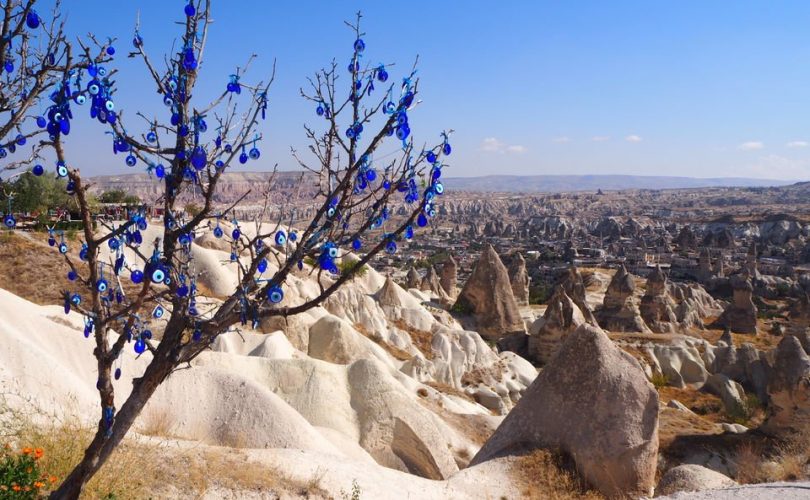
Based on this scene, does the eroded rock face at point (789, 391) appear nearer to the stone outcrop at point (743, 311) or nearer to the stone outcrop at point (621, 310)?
the stone outcrop at point (621, 310)

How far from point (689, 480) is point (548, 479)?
2.18 meters

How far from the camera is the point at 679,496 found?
280 inches

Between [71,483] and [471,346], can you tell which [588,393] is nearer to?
[71,483]

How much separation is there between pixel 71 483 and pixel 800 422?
15857 mm

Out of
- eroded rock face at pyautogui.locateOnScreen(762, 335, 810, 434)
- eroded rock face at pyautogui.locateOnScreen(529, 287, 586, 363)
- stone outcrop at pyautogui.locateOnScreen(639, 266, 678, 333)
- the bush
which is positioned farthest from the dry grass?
stone outcrop at pyautogui.locateOnScreen(639, 266, 678, 333)

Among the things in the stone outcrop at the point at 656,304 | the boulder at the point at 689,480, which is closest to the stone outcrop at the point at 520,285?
the stone outcrop at the point at 656,304

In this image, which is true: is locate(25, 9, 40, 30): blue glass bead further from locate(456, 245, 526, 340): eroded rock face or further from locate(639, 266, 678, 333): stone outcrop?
locate(639, 266, 678, 333): stone outcrop

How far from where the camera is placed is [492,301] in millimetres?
27109

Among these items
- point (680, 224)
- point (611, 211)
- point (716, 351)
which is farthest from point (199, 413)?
point (611, 211)

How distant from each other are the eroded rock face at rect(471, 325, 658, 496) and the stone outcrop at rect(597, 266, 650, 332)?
2034cm

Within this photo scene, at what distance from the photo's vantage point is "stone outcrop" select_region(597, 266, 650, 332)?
29091 millimetres

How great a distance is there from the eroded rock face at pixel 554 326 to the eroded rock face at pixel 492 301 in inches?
83.5

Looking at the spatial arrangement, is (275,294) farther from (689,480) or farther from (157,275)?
(689,480)

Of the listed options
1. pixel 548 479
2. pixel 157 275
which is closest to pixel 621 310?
pixel 548 479
